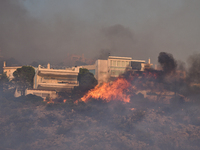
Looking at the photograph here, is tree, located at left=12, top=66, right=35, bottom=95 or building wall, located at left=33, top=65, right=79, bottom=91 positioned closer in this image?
building wall, located at left=33, top=65, right=79, bottom=91

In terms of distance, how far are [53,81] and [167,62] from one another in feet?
104

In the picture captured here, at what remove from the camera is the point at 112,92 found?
53375mm

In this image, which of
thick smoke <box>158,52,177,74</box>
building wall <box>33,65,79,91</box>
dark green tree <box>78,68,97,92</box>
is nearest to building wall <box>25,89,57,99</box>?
building wall <box>33,65,79,91</box>

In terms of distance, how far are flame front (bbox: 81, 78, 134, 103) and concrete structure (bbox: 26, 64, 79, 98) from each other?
7.47 m

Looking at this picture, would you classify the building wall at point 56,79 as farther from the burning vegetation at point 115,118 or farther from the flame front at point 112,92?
the flame front at point 112,92

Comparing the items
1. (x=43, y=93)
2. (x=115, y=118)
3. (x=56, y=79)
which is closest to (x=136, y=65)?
(x=56, y=79)

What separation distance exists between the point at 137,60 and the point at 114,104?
120ft

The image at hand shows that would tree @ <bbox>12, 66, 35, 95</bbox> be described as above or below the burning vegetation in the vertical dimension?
above

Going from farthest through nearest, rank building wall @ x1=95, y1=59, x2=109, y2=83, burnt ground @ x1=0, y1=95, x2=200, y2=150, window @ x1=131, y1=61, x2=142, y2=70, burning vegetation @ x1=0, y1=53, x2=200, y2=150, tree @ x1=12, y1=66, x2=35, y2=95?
window @ x1=131, y1=61, x2=142, y2=70, building wall @ x1=95, y1=59, x2=109, y2=83, tree @ x1=12, y1=66, x2=35, y2=95, burning vegetation @ x1=0, y1=53, x2=200, y2=150, burnt ground @ x1=0, y1=95, x2=200, y2=150

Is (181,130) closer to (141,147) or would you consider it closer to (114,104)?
(141,147)

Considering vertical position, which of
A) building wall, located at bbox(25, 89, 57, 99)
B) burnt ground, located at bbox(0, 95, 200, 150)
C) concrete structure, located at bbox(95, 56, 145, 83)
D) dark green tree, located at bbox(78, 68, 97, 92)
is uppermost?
concrete structure, located at bbox(95, 56, 145, 83)

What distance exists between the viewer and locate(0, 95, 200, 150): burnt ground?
3300cm

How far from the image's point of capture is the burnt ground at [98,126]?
33.0m

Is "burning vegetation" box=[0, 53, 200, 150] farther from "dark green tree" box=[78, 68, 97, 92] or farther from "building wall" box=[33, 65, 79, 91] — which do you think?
"building wall" box=[33, 65, 79, 91]
